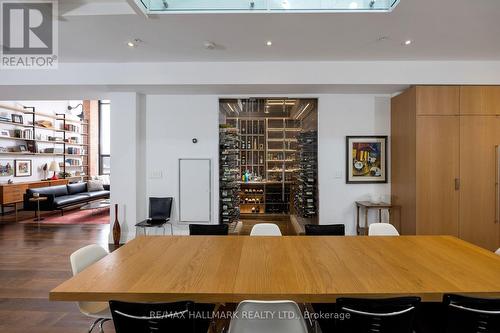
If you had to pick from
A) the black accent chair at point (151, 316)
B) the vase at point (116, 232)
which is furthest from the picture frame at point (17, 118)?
the black accent chair at point (151, 316)

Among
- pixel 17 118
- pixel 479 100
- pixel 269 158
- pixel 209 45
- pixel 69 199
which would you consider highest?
pixel 209 45

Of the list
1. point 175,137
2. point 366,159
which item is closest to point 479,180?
point 366,159

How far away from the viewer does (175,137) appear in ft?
15.6

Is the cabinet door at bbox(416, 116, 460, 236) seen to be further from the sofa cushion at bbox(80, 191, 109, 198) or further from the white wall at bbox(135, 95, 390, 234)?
the sofa cushion at bbox(80, 191, 109, 198)

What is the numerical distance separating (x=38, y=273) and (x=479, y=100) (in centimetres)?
636

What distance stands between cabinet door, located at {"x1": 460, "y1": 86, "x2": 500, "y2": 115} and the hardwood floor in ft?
16.6

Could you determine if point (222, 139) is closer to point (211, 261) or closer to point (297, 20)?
point (297, 20)

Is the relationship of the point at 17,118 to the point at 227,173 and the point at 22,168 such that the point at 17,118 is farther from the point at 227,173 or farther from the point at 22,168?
the point at 227,173

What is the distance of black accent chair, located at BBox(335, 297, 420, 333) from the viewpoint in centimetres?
129

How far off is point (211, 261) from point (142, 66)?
339 centimetres

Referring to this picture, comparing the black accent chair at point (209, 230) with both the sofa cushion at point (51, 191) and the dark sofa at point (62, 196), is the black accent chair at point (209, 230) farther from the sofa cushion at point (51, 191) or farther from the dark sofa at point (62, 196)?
the sofa cushion at point (51, 191)

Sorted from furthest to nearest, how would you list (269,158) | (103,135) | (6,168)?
(103,135), (269,158), (6,168)

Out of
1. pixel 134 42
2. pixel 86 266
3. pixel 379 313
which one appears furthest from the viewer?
pixel 134 42

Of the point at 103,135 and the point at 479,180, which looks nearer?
the point at 479,180
